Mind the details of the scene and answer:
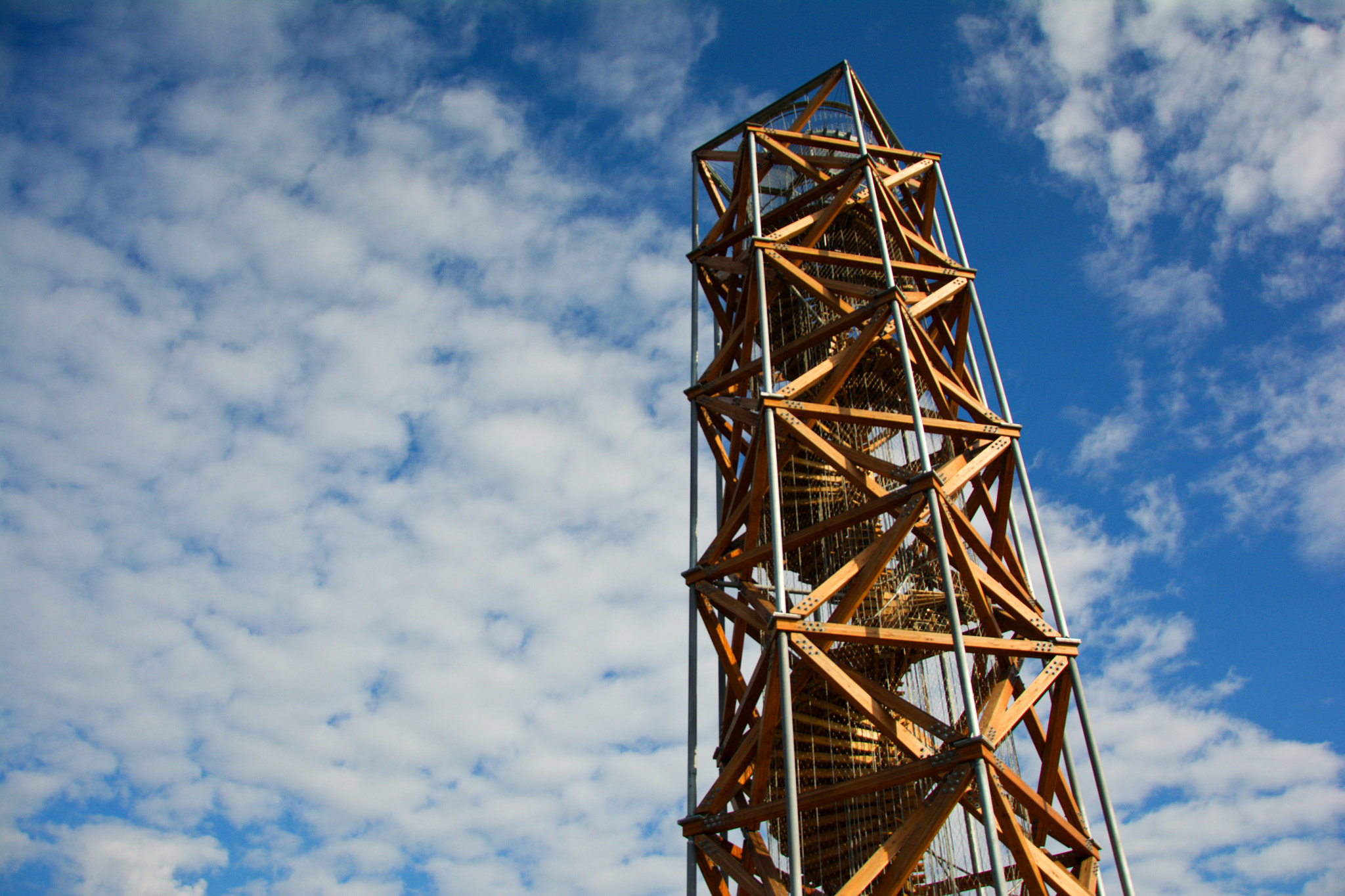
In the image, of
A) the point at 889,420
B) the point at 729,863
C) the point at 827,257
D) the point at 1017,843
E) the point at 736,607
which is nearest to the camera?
the point at 1017,843

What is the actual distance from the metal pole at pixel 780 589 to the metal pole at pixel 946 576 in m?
1.86

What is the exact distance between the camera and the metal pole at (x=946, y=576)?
Answer: 9.41 meters

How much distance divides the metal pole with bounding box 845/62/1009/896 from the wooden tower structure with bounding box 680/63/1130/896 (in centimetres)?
3

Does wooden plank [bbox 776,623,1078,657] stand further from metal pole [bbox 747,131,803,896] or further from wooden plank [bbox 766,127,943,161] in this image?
wooden plank [bbox 766,127,943,161]

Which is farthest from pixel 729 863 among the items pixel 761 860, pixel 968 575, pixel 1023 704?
pixel 968 575

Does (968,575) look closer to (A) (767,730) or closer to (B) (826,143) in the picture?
(A) (767,730)

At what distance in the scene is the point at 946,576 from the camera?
36.8ft

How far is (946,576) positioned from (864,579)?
3.42ft

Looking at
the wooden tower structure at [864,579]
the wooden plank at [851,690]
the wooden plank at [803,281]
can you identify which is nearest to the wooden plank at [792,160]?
the wooden tower structure at [864,579]

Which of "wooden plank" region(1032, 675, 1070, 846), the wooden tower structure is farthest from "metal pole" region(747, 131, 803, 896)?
"wooden plank" region(1032, 675, 1070, 846)

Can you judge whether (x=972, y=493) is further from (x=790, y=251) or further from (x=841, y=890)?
(x=841, y=890)

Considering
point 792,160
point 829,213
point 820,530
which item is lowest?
point 820,530

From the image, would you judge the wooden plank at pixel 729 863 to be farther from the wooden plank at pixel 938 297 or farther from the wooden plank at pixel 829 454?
the wooden plank at pixel 938 297

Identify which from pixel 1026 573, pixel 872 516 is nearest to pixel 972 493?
pixel 1026 573
